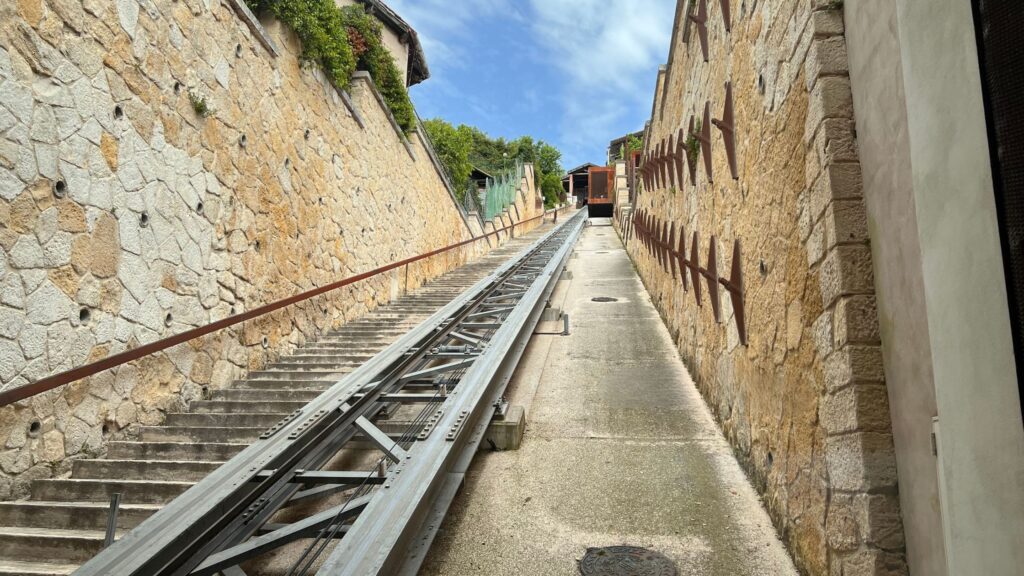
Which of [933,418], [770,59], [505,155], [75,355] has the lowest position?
[933,418]

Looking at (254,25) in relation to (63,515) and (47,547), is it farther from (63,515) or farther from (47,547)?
(47,547)

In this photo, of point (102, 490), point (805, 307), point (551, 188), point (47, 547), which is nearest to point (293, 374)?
point (102, 490)

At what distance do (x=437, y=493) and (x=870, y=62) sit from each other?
115 inches

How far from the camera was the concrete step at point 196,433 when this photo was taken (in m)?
4.26

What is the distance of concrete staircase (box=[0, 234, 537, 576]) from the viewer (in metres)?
2.95

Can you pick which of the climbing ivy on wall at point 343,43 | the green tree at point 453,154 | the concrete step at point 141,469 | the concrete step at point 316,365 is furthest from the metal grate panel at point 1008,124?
the green tree at point 453,154

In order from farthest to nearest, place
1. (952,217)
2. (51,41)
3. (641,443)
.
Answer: (641,443)
(51,41)
(952,217)

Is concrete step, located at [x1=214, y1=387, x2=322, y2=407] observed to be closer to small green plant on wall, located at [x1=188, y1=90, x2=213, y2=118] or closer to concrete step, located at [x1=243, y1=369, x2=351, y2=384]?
concrete step, located at [x1=243, y1=369, x2=351, y2=384]

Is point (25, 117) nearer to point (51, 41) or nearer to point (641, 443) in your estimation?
point (51, 41)

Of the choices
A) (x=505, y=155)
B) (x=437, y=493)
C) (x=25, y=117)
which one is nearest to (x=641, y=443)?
(x=437, y=493)

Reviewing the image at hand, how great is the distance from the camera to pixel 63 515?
10.5 ft

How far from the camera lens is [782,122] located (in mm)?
2844

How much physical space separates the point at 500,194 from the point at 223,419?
61.8 feet

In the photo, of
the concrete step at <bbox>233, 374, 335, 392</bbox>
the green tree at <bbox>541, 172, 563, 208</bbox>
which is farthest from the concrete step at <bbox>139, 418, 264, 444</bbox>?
the green tree at <bbox>541, 172, 563, 208</bbox>
